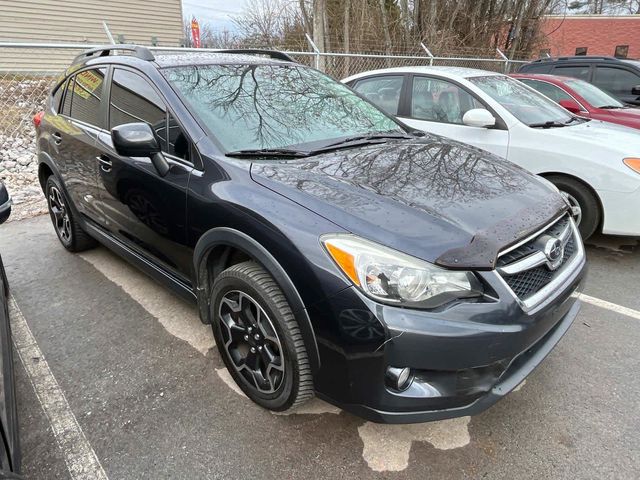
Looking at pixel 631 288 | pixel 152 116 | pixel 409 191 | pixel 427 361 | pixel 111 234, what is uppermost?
pixel 152 116

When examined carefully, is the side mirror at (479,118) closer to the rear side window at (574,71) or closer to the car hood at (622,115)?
the car hood at (622,115)

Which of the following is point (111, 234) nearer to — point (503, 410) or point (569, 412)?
point (503, 410)

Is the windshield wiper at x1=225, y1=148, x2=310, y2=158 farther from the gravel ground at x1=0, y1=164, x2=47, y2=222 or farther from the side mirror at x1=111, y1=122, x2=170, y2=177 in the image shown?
the gravel ground at x1=0, y1=164, x2=47, y2=222

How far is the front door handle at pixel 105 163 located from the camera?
3.07m

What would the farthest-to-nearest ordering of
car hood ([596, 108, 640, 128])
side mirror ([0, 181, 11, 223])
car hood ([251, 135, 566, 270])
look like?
car hood ([596, 108, 640, 128]), side mirror ([0, 181, 11, 223]), car hood ([251, 135, 566, 270])

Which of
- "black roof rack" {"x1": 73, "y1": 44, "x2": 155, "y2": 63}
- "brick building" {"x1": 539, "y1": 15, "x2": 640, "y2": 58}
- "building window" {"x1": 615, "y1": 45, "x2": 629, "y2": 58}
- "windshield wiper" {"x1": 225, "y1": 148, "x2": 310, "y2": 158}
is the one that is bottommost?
"windshield wiper" {"x1": 225, "y1": 148, "x2": 310, "y2": 158}

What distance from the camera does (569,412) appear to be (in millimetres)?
2297

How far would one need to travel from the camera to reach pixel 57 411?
2346mm

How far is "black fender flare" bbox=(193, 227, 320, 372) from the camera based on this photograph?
Result: 1904 millimetres

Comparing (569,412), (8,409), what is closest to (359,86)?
(569,412)

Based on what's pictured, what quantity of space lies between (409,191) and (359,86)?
13.0 ft

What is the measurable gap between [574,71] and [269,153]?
804cm

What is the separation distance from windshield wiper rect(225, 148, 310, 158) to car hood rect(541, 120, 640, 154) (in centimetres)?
297

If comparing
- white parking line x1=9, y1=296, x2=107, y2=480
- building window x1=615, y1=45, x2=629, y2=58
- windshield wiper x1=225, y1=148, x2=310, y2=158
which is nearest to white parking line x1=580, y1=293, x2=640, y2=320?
windshield wiper x1=225, y1=148, x2=310, y2=158
